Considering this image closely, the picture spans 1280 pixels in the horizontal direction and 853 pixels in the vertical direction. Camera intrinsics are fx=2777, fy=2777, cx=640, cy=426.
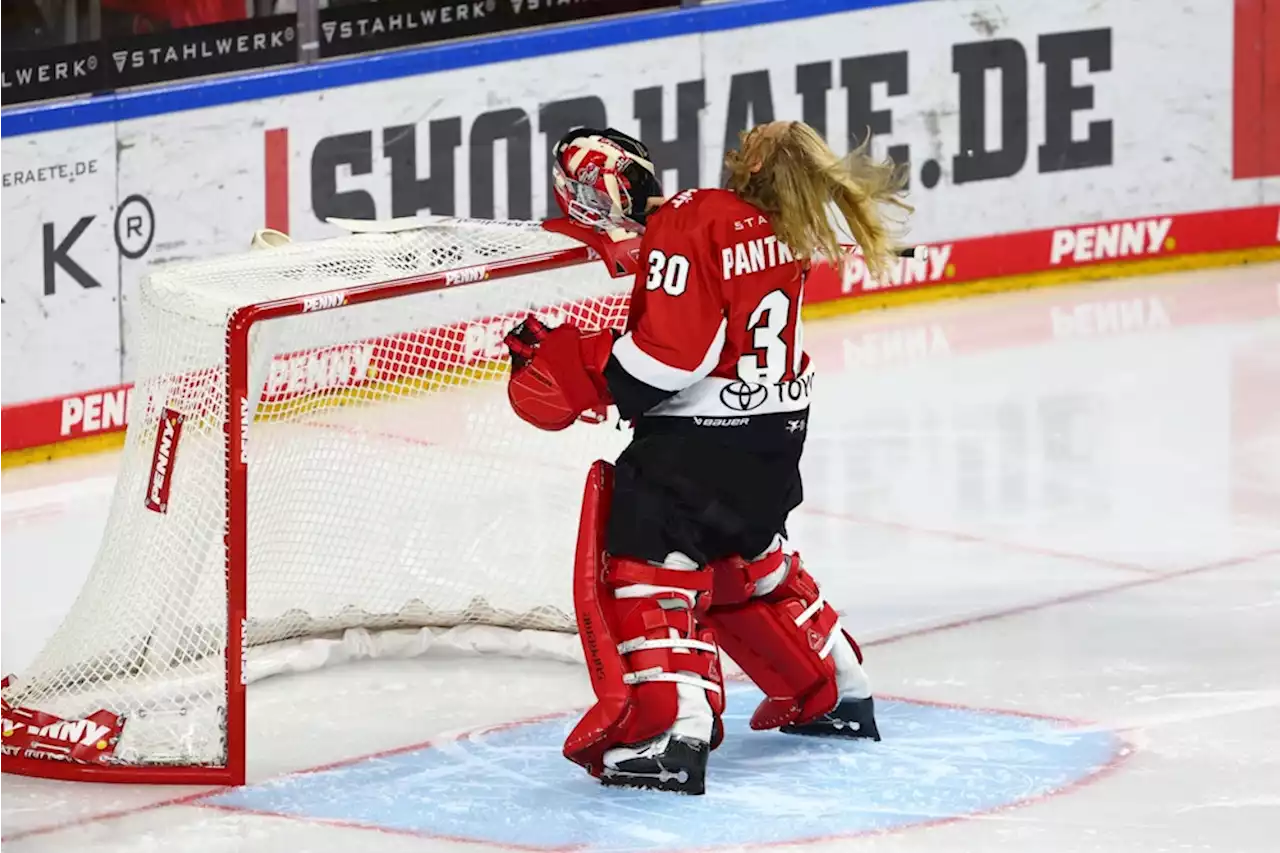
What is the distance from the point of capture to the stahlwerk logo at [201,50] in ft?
24.8

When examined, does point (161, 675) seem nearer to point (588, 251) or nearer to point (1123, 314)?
point (588, 251)

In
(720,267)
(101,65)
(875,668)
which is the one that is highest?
(101,65)

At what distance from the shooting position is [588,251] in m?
5.00

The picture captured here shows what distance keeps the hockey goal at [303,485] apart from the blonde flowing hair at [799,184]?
55 cm

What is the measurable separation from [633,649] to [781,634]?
0.33 metres

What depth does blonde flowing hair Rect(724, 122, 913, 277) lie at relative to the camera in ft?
14.9

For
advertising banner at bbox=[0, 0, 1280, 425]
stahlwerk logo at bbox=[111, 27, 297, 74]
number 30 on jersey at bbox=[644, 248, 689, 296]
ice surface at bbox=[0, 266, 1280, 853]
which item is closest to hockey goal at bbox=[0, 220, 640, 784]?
ice surface at bbox=[0, 266, 1280, 853]

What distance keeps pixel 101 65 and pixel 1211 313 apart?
373 centimetres

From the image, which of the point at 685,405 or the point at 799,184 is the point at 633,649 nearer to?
the point at 685,405

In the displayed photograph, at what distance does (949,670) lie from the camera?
17.7 ft

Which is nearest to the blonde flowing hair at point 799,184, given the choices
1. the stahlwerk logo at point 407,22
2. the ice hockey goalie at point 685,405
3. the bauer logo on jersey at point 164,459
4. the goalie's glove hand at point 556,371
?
the ice hockey goalie at point 685,405

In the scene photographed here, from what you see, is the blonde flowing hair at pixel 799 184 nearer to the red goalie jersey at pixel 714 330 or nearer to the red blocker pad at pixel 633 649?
the red goalie jersey at pixel 714 330

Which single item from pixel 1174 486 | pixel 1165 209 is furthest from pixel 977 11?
pixel 1174 486

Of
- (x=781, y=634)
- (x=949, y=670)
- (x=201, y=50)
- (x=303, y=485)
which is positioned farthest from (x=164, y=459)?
(x=201, y=50)
